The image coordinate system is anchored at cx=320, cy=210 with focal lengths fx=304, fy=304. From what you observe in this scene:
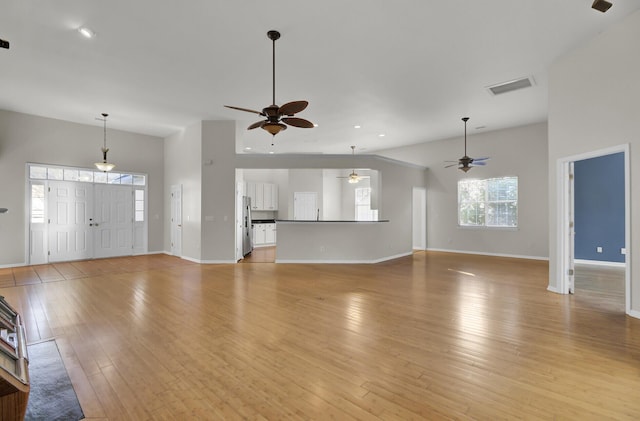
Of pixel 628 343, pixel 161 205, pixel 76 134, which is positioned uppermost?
pixel 76 134

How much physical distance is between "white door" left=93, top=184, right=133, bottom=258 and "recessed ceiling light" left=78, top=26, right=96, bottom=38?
5.40m

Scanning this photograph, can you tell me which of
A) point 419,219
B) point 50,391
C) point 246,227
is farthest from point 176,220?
point 419,219

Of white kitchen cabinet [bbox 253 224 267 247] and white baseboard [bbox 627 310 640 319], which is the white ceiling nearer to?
white baseboard [bbox 627 310 640 319]

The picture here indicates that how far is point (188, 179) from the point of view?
789 cm

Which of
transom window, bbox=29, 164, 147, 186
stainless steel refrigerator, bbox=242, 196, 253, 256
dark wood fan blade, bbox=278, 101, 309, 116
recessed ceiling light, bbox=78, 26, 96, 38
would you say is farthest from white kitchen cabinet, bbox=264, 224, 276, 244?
recessed ceiling light, bbox=78, 26, 96, 38

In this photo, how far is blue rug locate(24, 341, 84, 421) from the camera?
1.87m

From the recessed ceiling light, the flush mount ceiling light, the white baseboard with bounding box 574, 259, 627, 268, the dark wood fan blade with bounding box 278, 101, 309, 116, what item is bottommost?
the white baseboard with bounding box 574, 259, 627, 268

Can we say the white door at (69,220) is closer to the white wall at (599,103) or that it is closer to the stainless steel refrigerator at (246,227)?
the stainless steel refrigerator at (246,227)

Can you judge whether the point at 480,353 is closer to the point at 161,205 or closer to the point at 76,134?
the point at 161,205

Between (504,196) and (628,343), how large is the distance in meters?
6.04

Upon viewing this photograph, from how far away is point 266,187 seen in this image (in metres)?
11.3

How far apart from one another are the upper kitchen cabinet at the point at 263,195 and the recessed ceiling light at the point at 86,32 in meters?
A: 7.03

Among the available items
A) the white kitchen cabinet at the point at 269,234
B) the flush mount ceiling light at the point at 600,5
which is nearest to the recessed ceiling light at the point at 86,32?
the flush mount ceiling light at the point at 600,5

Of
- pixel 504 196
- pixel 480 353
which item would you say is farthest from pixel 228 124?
pixel 504 196
